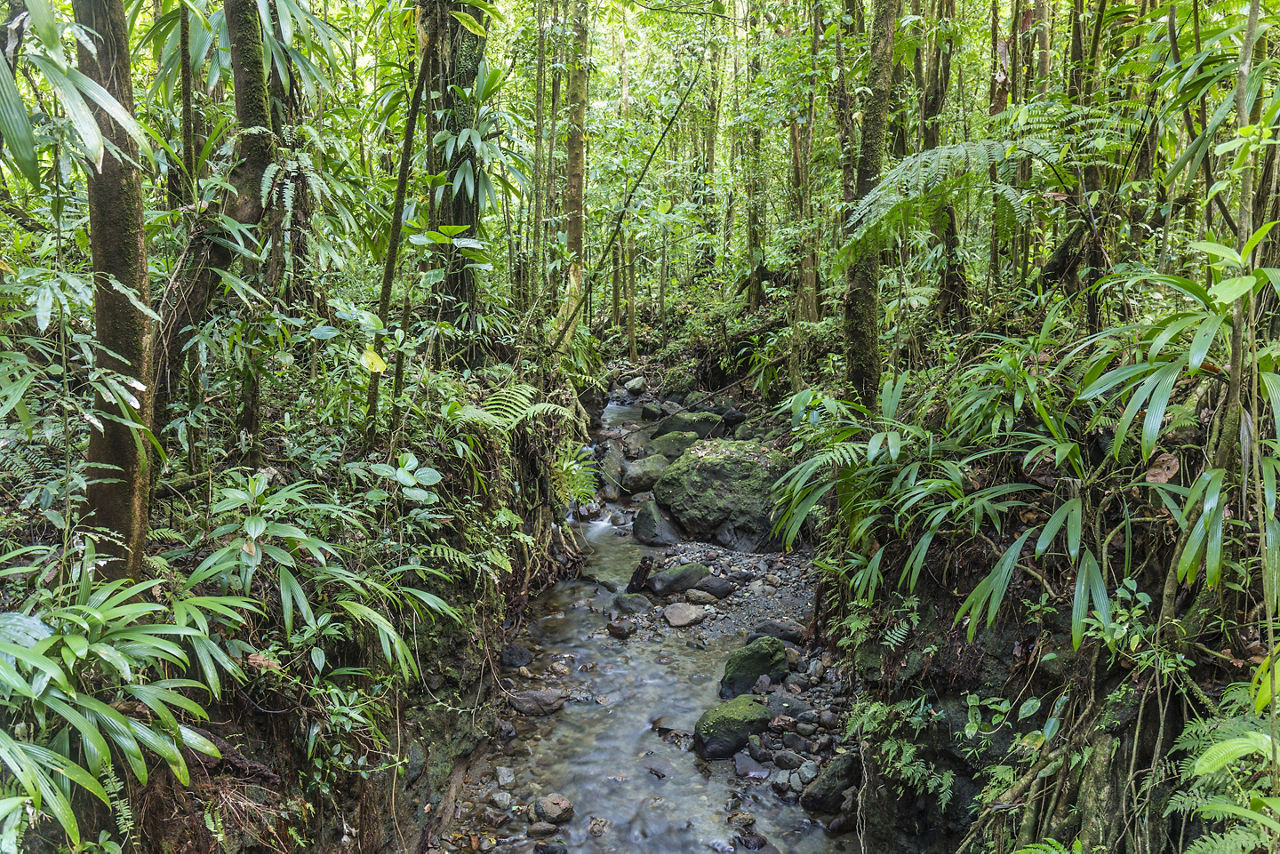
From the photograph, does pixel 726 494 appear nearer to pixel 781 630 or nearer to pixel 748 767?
pixel 781 630

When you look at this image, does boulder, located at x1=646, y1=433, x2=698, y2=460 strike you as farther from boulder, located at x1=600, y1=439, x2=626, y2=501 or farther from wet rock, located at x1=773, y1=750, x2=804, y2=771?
wet rock, located at x1=773, y1=750, x2=804, y2=771

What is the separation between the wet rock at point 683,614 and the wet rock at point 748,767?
1530mm

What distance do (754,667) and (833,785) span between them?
1.06 m

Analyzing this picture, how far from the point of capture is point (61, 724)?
1.73m

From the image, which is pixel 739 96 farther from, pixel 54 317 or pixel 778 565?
pixel 54 317

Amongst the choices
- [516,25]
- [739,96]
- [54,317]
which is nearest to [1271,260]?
[54,317]

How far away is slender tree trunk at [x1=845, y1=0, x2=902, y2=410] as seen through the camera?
3.67 metres

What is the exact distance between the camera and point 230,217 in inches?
111

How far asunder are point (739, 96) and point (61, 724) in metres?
11.1

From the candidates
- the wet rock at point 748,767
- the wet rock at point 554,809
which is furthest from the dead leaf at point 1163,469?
the wet rock at point 554,809

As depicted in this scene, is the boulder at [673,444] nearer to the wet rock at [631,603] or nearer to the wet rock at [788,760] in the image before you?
the wet rock at [631,603]

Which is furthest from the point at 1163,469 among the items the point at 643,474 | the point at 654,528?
the point at 643,474

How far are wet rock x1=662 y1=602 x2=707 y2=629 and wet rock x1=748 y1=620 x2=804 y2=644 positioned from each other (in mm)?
465

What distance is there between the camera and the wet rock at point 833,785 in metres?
3.54
